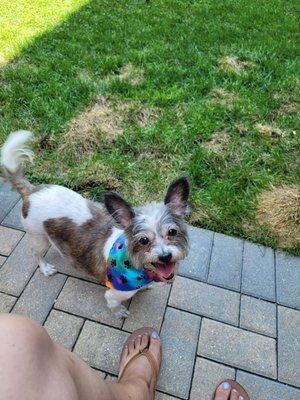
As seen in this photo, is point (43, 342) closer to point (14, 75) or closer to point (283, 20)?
point (14, 75)

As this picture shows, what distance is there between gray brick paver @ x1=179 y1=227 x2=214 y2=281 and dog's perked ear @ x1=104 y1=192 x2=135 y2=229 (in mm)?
927

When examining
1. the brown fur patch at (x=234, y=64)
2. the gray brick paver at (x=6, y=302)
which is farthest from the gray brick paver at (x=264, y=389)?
the brown fur patch at (x=234, y=64)

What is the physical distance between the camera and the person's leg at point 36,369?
1307mm

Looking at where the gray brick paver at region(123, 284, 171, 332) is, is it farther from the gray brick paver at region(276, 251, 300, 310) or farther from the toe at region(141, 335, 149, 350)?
the gray brick paver at region(276, 251, 300, 310)

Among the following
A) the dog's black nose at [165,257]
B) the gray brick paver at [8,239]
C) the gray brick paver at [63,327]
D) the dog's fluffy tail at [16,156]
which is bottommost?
the gray brick paver at [63,327]

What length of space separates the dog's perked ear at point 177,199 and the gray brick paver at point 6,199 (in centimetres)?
174

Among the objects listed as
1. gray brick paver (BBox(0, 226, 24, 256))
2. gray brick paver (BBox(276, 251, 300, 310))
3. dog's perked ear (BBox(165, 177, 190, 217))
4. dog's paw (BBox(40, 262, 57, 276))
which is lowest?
gray brick paver (BBox(276, 251, 300, 310))

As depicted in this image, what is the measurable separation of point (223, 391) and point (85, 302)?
1.12 metres

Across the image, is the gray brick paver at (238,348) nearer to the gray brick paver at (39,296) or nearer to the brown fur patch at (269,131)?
the gray brick paver at (39,296)

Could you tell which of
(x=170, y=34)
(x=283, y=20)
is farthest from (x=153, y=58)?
(x=283, y=20)

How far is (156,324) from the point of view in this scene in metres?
2.81

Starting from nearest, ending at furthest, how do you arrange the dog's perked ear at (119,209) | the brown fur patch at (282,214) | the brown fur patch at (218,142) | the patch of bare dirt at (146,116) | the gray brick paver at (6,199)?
the dog's perked ear at (119,209)
the brown fur patch at (282,214)
the gray brick paver at (6,199)
the brown fur patch at (218,142)
the patch of bare dirt at (146,116)

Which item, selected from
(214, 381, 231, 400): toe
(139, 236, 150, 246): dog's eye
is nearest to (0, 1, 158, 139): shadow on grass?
(139, 236, 150, 246): dog's eye

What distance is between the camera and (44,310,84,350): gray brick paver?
270 centimetres
